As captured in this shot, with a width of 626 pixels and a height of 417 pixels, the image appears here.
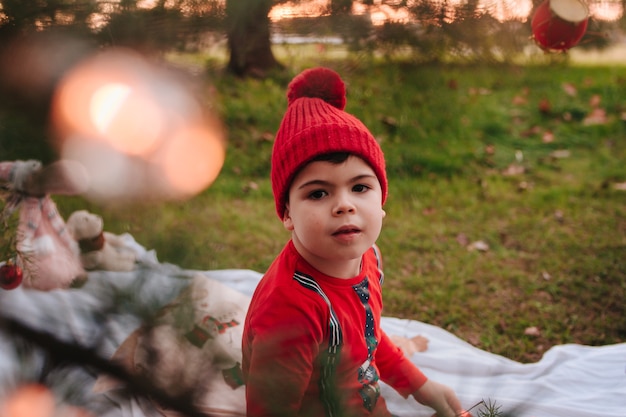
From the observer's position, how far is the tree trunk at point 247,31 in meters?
1.08

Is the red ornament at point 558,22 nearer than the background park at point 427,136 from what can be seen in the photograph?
No

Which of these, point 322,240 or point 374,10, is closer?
point 374,10

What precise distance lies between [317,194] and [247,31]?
0.50m

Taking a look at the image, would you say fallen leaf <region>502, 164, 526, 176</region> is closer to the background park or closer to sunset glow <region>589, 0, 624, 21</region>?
the background park

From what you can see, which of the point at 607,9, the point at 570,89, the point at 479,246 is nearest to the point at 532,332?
the point at 479,246

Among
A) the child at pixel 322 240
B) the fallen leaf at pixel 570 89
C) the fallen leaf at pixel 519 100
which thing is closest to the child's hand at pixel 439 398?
the child at pixel 322 240

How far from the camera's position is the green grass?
2.70 meters

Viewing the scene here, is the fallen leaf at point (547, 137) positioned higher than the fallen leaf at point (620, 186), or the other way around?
the fallen leaf at point (547, 137)

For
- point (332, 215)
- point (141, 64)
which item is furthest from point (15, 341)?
point (332, 215)

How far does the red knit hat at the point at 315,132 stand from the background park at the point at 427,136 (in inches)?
3.2

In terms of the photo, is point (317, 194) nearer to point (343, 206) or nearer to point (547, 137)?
point (343, 206)

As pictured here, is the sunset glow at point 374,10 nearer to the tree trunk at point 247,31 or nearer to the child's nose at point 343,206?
the tree trunk at point 247,31

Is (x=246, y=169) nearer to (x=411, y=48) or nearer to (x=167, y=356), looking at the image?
(x=411, y=48)

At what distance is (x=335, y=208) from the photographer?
1415 millimetres
